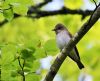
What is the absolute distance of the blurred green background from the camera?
4688mm

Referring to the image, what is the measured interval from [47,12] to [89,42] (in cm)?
133

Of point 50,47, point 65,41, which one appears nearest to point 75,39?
point 50,47

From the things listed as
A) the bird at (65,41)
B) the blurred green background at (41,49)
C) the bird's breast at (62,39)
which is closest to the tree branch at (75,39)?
the blurred green background at (41,49)

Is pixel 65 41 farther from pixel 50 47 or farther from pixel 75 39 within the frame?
pixel 75 39

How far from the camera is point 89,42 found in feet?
33.0

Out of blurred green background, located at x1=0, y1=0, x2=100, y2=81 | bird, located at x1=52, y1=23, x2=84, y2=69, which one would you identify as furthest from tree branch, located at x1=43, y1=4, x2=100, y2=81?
bird, located at x1=52, y1=23, x2=84, y2=69

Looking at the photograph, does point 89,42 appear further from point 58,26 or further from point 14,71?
point 14,71

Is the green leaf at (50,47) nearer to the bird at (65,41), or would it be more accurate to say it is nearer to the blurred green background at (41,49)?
the blurred green background at (41,49)

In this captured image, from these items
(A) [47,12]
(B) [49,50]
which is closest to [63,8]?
(A) [47,12]

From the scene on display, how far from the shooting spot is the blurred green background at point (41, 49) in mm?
4688

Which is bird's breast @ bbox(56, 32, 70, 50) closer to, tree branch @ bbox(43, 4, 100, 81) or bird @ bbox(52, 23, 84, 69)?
bird @ bbox(52, 23, 84, 69)

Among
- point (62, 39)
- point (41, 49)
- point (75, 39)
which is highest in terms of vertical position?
point (75, 39)

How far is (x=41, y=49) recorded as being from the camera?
15.9 feet

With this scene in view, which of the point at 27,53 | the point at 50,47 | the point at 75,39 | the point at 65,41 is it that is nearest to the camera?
the point at 75,39
